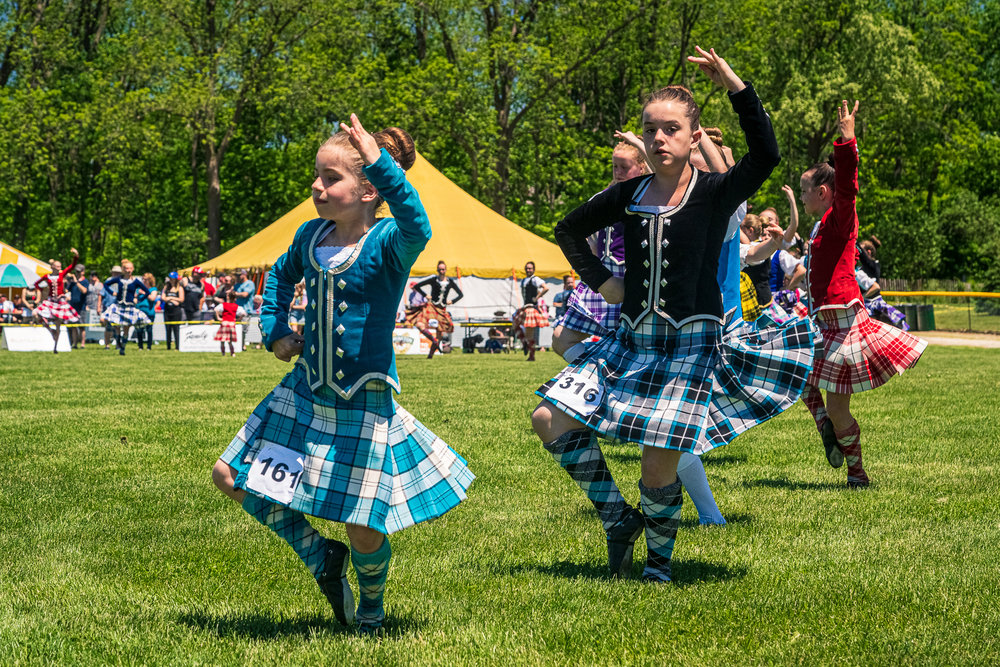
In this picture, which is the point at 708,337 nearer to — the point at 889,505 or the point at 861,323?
the point at 889,505

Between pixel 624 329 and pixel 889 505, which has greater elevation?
pixel 624 329

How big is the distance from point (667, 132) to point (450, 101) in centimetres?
3819

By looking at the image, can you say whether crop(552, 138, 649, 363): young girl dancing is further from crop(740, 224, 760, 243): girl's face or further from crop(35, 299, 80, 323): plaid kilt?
crop(35, 299, 80, 323): plaid kilt

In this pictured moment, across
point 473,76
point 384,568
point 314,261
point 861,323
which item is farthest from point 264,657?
point 473,76

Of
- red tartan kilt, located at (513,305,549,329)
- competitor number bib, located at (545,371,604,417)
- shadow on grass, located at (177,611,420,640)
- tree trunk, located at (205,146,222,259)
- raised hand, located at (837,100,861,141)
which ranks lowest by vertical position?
shadow on grass, located at (177,611,420,640)

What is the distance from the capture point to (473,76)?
4344cm

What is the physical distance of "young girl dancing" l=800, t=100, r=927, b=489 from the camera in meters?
7.20

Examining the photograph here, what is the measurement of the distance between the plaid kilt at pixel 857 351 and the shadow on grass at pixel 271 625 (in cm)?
392

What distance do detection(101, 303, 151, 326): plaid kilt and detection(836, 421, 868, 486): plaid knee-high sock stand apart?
20455 mm

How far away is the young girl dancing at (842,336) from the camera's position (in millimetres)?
7203

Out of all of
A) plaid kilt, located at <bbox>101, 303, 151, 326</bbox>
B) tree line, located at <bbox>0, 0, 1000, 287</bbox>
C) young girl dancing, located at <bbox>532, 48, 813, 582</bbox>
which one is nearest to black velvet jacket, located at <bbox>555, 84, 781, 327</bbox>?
young girl dancing, located at <bbox>532, 48, 813, 582</bbox>

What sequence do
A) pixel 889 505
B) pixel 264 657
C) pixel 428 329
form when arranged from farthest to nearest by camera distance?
pixel 428 329 → pixel 889 505 → pixel 264 657

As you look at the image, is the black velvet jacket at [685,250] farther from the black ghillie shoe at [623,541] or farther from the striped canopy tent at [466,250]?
the striped canopy tent at [466,250]

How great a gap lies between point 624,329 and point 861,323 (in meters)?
3.11
